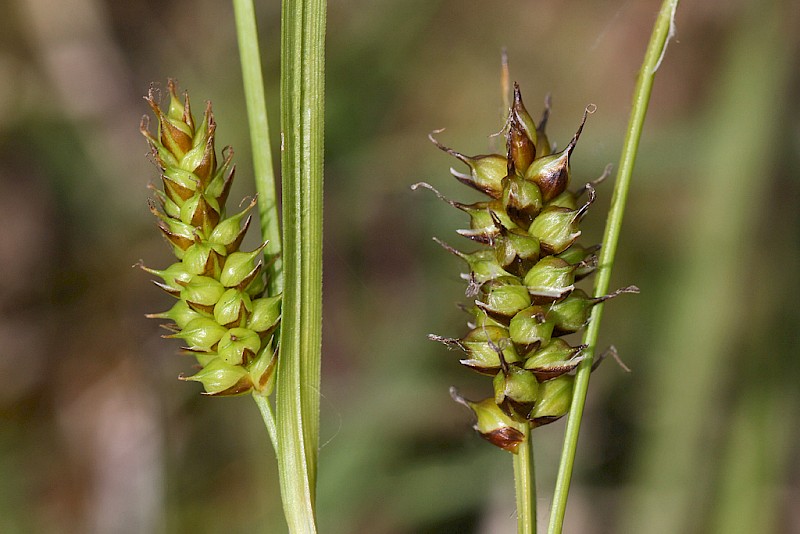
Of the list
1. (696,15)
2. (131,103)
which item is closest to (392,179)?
(131,103)

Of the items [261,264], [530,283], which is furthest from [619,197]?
[261,264]

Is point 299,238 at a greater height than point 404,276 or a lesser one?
greater

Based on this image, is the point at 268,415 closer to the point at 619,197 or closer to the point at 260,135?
the point at 260,135

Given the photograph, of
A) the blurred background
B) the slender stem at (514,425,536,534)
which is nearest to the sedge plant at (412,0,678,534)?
the slender stem at (514,425,536,534)

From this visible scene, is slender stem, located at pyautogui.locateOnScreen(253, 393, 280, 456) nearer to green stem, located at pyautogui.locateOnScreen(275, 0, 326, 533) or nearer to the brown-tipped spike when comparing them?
green stem, located at pyautogui.locateOnScreen(275, 0, 326, 533)

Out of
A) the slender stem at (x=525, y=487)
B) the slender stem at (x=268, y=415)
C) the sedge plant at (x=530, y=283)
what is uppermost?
the sedge plant at (x=530, y=283)

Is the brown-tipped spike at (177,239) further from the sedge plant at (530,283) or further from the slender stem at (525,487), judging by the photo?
the slender stem at (525,487)

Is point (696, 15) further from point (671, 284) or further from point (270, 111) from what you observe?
point (270, 111)

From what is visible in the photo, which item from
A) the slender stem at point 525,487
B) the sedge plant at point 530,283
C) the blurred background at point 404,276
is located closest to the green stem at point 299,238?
the sedge plant at point 530,283
